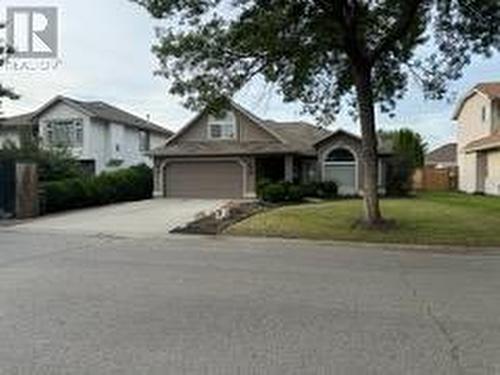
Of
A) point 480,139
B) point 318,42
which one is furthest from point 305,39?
point 480,139

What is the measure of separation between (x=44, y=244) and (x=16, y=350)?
44.2ft

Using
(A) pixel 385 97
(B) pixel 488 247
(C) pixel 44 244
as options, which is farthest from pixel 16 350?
(A) pixel 385 97

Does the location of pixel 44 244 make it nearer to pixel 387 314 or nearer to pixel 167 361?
Result: pixel 387 314

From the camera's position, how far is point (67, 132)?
56.8 meters

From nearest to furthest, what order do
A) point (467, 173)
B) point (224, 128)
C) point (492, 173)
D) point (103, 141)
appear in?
point (224, 128), point (492, 173), point (467, 173), point (103, 141)

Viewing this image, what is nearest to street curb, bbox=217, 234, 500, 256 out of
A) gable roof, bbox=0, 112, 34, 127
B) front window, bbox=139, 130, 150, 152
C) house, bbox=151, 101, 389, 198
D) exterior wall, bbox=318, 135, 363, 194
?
house, bbox=151, 101, 389, 198

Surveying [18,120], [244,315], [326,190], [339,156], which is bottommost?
[244,315]

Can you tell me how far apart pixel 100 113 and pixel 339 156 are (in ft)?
54.9

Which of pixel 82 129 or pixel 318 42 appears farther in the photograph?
pixel 82 129

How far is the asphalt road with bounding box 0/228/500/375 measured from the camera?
8.37 metres

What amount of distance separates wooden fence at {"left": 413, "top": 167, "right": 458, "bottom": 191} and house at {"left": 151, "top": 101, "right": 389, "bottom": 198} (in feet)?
51.4

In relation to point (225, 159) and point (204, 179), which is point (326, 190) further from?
point (204, 179)

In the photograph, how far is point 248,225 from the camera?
93.0ft

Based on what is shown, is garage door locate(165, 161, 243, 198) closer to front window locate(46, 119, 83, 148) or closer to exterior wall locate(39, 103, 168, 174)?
exterior wall locate(39, 103, 168, 174)
